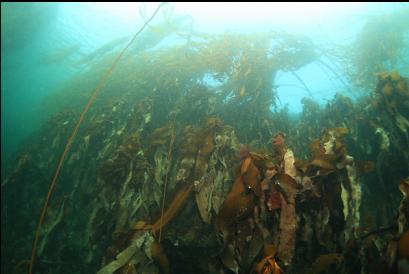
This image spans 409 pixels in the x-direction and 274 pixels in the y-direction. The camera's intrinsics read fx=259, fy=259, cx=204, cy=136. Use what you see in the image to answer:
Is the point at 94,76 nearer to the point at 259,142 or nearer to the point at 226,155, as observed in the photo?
the point at 259,142

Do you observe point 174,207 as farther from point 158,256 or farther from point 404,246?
point 404,246

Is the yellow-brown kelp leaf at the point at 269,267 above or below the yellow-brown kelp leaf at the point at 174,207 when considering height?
above

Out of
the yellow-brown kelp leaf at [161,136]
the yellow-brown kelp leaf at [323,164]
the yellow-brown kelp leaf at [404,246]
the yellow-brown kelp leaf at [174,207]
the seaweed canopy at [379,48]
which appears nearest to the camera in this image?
the yellow-brown kelp leaf at [404,246]

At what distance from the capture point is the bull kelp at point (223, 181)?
1.70 meters

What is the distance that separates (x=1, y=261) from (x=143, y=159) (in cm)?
396

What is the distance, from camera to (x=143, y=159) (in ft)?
9.33

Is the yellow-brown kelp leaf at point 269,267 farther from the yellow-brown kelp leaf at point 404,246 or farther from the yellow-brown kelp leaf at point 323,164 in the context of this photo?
the yellow-brown kelp leaf at point 323,164

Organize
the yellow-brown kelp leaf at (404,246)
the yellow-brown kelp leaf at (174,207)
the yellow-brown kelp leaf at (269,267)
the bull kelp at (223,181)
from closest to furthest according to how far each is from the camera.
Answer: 1. the yellow-brown kelp leaf at (404,246)
2. the yellow-brown kelp leaf at (269,267)
3. the bull kelp at (223,181)
4. the yellow-brown kelp leaf at (174,207)

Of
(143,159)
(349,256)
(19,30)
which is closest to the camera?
(349,256)

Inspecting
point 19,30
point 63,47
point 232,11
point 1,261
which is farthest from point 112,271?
point 63,47

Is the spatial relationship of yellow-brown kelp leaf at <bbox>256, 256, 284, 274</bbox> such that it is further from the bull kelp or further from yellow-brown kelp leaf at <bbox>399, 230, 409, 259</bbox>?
yellow-brown kelp leaf at <bbox>399, 230, 409, 259</bbox>

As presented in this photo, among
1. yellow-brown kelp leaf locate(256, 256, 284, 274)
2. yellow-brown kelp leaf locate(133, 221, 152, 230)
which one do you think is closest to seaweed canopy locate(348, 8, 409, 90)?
yellow-brown kelp leaf locate(256, 256, 284, 274)

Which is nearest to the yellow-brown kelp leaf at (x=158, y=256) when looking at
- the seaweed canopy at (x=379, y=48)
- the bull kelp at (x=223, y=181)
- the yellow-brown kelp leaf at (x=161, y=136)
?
the bull kelp at (x=223, y=181)

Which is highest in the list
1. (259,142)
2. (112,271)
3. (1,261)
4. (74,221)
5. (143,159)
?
(112,271)
